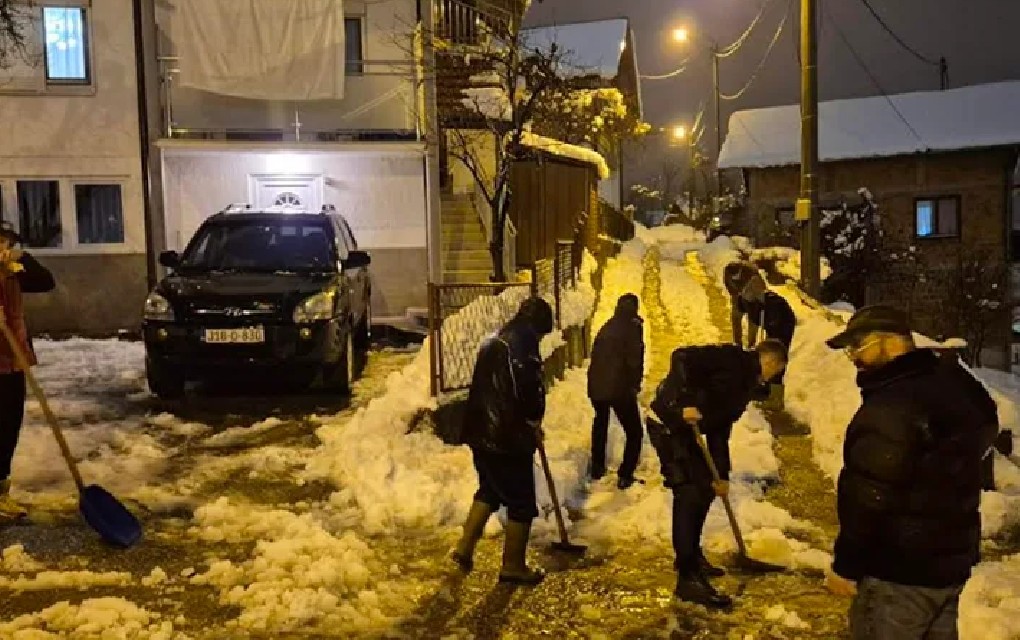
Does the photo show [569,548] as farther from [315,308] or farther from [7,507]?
[315,308]

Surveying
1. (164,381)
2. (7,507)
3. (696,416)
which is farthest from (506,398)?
(164,381)

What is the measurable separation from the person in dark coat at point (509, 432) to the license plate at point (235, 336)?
175 inches

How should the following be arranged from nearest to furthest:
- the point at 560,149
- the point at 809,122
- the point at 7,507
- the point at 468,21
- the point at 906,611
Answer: the point at 906,611 → the point at 7,507 → the point at 809,122 → the point at 468,21 → the point at 560,149

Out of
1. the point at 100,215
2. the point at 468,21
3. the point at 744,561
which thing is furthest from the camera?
the point at 468,21

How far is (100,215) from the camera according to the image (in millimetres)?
14852

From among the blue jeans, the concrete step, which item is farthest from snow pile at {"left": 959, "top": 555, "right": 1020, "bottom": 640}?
the concrete step

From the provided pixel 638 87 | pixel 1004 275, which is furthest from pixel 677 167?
pixel 1004 275

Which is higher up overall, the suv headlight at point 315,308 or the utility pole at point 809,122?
the utility pole at point 809,122

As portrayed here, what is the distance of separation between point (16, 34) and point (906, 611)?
48.4 feet

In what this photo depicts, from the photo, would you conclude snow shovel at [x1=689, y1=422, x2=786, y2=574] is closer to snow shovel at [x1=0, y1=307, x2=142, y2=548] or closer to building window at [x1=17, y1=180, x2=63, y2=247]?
snow shovel at [x1=0, y1=307, x2=142, y2=548]

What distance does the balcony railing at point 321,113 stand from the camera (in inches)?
609

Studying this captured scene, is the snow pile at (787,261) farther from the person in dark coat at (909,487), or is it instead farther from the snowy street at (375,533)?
the person in dark coat at (909,487)

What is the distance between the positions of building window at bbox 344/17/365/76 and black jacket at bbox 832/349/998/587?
14386mm

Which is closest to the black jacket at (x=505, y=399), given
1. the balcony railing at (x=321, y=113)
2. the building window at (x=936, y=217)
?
the balcony railing at (x=321, y=113)
